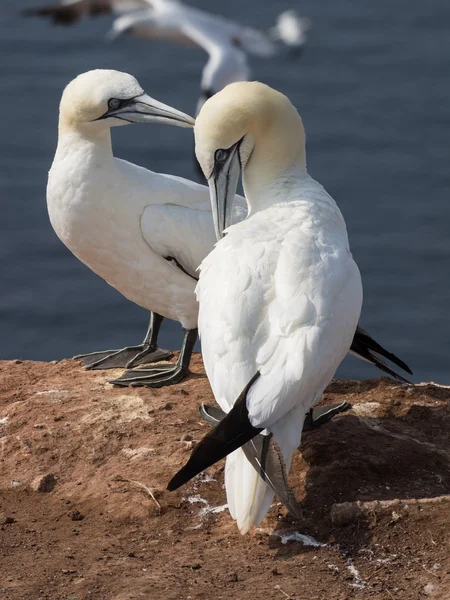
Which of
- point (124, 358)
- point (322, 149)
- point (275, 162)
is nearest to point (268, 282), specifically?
point (275, 162)

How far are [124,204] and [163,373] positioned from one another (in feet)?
3.02

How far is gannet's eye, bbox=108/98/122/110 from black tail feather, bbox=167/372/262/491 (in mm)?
2436

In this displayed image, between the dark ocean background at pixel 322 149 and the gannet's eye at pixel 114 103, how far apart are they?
4528 mm

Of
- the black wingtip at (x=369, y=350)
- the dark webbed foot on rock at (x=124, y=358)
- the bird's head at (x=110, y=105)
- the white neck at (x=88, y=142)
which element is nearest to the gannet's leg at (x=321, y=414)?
the black wingtip at (x=369, y=350)

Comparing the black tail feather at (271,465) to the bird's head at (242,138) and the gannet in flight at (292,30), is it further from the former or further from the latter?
the gannet in flight at (292,30)

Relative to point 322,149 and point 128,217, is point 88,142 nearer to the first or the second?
point 128,217

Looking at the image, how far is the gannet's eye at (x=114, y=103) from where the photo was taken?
21.7 ft

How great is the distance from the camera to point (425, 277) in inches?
459

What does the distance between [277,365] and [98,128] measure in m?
2.28

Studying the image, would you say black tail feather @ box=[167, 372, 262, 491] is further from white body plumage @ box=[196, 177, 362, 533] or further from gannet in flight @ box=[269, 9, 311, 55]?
gannet in flight @ box=[269, 9, 311, 55]

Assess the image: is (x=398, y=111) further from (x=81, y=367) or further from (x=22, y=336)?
(x=81, y=367)

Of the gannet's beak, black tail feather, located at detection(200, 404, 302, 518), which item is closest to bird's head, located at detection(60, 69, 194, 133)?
the gannet's beak

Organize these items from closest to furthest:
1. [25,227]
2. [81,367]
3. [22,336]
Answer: [81,367] → [22,336] → [25,227]

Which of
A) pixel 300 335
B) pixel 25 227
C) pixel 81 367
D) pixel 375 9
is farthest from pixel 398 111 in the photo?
pixel 300 335
